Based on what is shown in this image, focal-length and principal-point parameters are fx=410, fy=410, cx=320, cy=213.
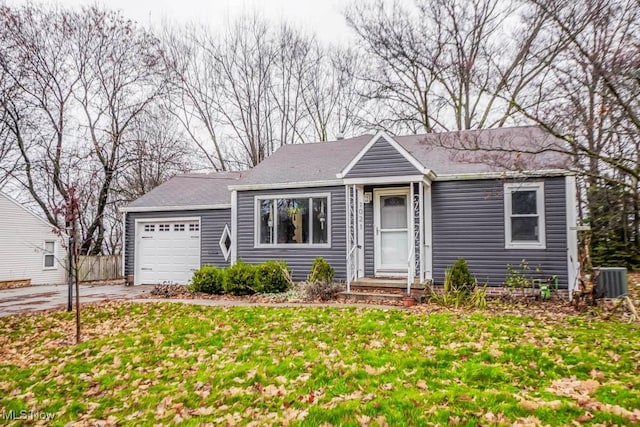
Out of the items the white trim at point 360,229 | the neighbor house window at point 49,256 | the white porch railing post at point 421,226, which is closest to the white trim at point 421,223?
the white porch railing post at point 421,226

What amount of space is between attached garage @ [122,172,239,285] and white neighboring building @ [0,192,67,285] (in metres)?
4.85

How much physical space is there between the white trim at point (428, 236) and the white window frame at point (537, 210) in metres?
1.78

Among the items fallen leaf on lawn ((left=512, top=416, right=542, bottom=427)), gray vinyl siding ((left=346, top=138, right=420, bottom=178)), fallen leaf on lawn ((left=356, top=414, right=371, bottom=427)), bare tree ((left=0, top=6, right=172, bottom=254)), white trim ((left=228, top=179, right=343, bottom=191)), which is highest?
bare tree ((left=0, top=6, right=172, bottom=254))

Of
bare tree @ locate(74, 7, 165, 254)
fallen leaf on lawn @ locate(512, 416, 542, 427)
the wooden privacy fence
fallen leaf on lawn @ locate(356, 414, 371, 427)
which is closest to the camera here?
fallen leaf on lawn @ locate(512, 416, 542, 427)

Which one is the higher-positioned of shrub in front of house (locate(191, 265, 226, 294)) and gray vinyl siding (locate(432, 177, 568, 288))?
gray vinyl siding (locate(432, 177, 568, 288))

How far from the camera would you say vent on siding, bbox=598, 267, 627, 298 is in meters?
9.12

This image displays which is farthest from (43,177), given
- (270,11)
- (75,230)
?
(75,230)

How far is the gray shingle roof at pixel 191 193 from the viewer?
539 inches

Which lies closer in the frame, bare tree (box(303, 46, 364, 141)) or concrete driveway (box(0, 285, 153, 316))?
concrete driveway (box(0, 285, 153, 316))

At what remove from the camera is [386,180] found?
10008 millimetres

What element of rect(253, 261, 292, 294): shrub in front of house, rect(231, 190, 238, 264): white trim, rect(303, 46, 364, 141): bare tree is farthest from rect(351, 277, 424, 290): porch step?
rect(303, 46, 364, 141): bare tree

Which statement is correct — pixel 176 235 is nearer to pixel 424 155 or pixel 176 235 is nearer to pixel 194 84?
pixel 424 155

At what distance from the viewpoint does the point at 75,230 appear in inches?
268

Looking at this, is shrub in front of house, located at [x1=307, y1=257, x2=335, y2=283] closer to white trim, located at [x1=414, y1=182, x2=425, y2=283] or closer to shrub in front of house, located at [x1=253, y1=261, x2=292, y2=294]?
shrub in front of house, located at [x1=253, y1=261, x2=292, y2=294]
